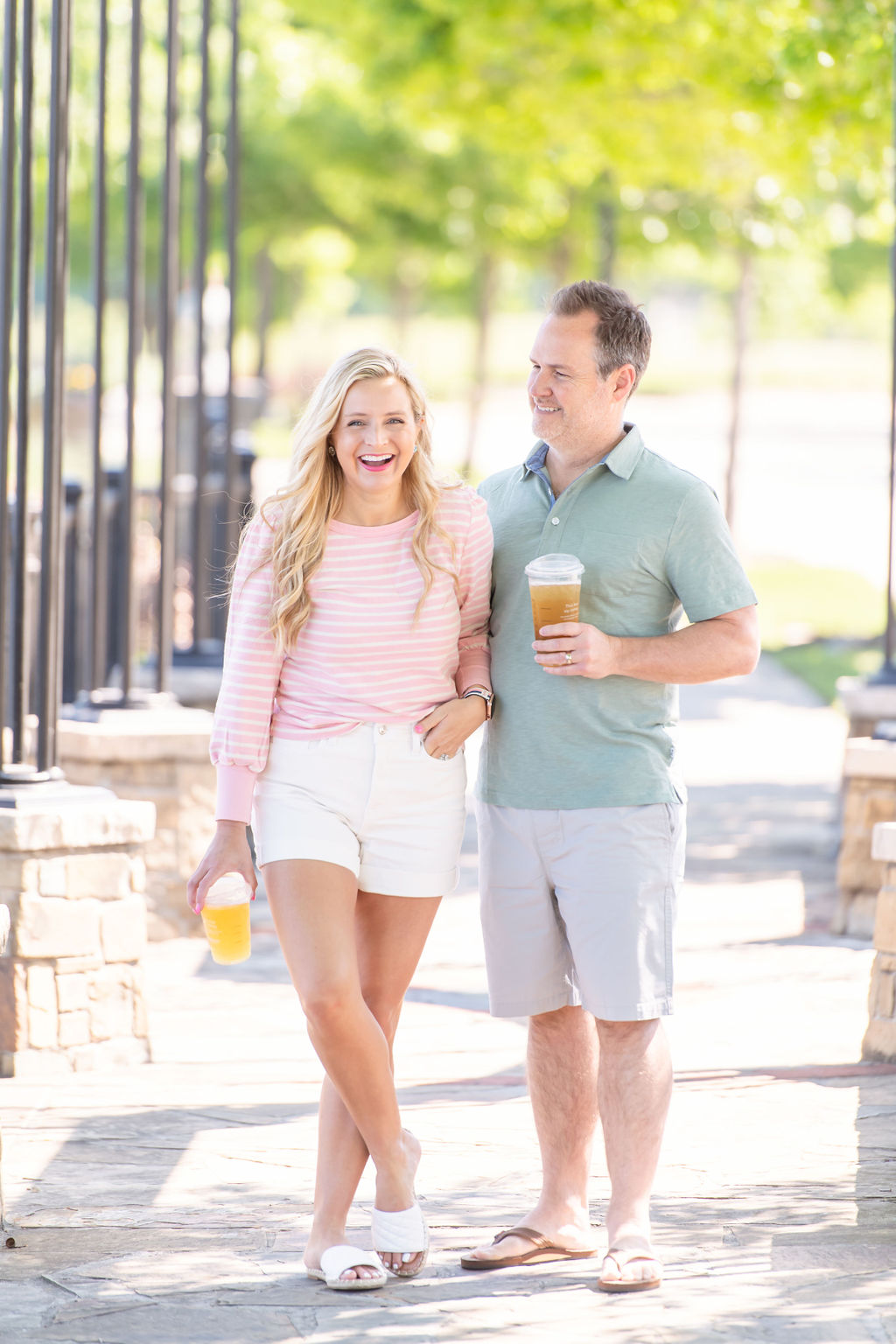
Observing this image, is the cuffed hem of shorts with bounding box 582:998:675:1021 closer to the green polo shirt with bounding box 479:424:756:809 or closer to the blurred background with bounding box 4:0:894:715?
the green polo shirt with bounding box 479:424:756:809

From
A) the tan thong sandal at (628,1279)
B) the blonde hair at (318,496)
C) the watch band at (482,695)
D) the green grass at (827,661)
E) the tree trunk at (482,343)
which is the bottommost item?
the tan thong sandal at (628,1279)

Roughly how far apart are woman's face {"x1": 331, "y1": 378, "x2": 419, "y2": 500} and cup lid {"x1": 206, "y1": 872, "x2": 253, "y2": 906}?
0.80 m

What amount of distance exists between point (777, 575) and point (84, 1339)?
594 inches

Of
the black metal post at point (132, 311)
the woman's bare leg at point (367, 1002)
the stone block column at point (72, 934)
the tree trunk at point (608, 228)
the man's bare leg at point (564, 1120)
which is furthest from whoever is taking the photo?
the tree trunk at point (608, 228)

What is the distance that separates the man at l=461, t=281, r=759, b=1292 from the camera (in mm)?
3500

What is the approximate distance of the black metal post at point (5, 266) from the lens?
500 cm

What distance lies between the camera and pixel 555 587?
3324 mm

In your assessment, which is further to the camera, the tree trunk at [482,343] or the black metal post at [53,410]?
the tree trunk at [482,343]

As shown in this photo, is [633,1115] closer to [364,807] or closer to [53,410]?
[364,807]

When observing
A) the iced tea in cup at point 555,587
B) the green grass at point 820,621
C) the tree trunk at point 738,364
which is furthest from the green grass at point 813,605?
the iced tea in cup at point 555,587

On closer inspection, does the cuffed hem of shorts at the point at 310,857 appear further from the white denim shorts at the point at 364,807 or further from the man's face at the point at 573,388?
the man's face at the point at 573,388

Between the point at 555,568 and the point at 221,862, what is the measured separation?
864 mm

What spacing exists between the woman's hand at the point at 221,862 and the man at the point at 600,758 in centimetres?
51

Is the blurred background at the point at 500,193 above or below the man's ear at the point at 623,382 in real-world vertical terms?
above
